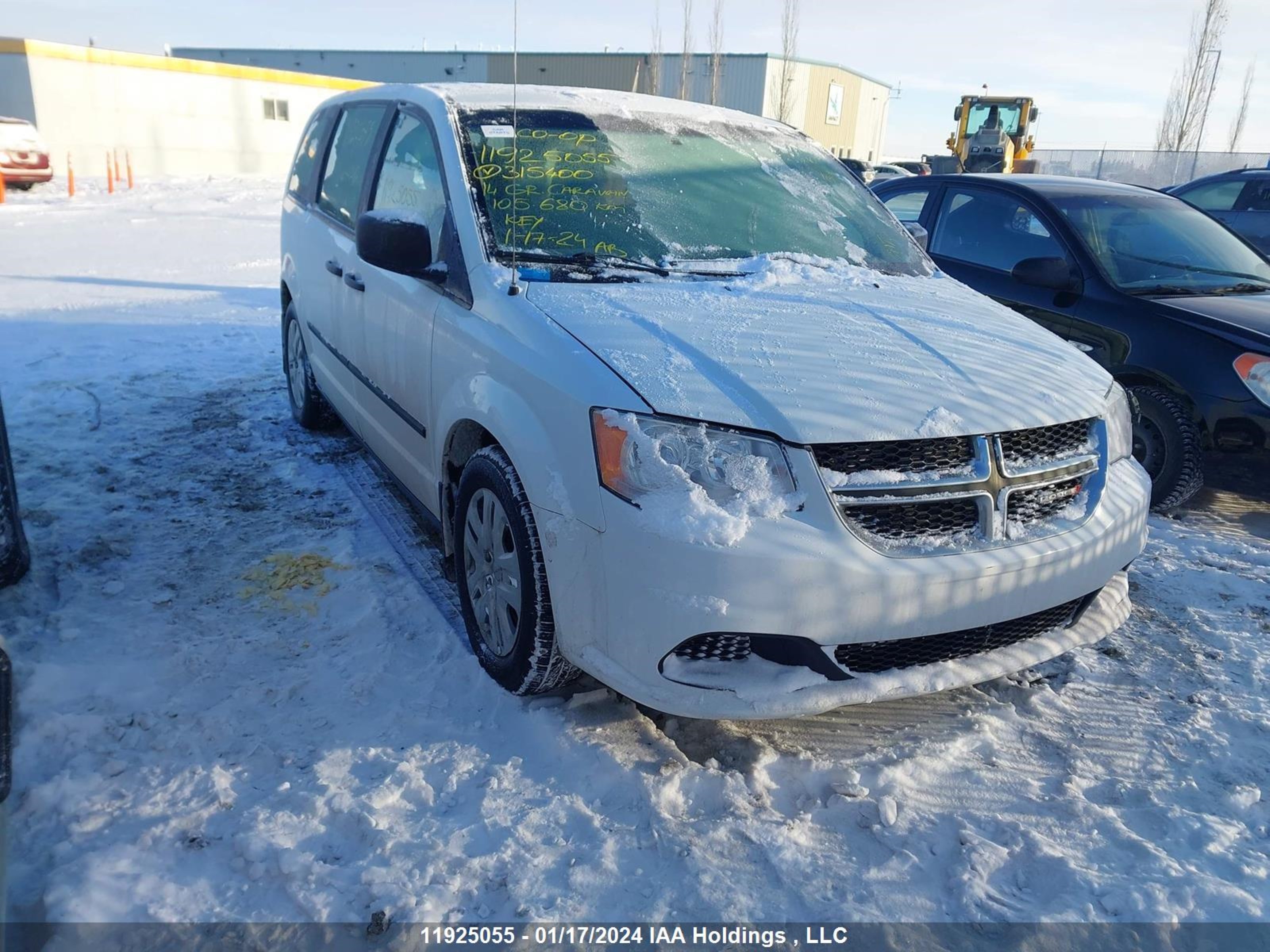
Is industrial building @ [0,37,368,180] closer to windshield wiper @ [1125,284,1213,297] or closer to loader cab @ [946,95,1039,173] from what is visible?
loader cab @ [946,95,1039,173]

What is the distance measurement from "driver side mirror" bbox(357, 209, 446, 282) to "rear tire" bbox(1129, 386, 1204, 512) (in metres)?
3.42

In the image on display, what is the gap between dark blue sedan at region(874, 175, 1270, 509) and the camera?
4.30m

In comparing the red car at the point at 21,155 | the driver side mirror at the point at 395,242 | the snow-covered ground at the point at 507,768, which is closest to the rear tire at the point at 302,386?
the snow-covered ground at the point at 507,768

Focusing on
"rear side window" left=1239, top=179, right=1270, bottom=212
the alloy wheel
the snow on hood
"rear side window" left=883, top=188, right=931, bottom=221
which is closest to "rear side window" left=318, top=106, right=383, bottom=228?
the snow on hood

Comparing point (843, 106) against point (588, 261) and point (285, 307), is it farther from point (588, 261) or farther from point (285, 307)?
point (588, 261)

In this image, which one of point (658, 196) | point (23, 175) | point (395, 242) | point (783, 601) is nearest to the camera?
point (783, 601)

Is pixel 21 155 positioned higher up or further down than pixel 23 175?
higher up

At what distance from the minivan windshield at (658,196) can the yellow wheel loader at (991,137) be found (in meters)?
24.0

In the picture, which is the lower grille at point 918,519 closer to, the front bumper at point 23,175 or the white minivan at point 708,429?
the white minivan at point 708,429

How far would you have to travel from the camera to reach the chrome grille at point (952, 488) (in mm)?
2305

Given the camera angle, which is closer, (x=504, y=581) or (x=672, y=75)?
(x=504, y=581)

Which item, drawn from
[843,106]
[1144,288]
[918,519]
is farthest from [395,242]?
[843,106]

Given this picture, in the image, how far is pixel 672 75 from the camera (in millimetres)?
41500

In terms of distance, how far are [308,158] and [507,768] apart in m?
3.97
